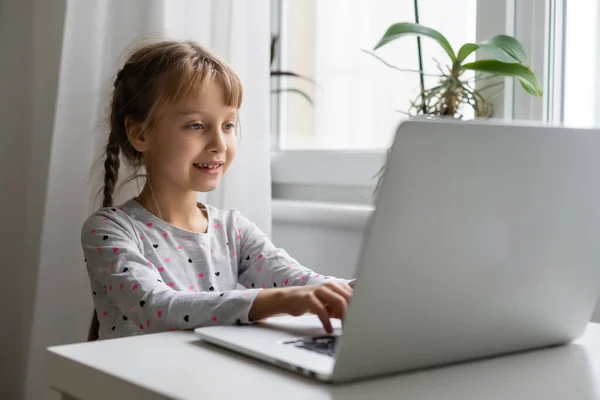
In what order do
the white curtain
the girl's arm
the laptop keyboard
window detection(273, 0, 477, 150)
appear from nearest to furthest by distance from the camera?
the laptop keyboard < the girl's arm < the white curtain < window detection(273, 0, 477, 150)

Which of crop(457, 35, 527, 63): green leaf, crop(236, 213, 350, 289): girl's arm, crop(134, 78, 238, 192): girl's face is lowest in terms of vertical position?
Result: crop(236, 213, 350, 289): girl's arm

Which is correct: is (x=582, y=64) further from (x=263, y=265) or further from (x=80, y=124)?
(x=80, y=124)

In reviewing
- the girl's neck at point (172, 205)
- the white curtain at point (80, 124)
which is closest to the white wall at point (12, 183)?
the white curtain at point (80, 124)

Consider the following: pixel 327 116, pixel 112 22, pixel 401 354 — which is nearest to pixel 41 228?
Answer: pixel 112 22

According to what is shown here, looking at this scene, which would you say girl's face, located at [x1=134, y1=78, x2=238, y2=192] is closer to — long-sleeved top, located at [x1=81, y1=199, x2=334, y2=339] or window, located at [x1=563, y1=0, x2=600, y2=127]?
long-sleeved top, located at [x1=81, y1=199, x2=334, y2=339]

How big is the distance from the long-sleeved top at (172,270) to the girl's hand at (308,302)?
0.06ft

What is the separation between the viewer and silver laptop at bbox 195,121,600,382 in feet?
1.95

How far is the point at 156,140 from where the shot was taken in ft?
4.28

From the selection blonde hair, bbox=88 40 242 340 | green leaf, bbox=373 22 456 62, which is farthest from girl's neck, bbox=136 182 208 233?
green leaf, bbox=373 22 456 62

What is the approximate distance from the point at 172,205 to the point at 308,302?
56 centimetres

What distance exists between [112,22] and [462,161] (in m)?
1.14

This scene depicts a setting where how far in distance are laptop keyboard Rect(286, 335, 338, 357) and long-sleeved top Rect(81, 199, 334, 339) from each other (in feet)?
0.44

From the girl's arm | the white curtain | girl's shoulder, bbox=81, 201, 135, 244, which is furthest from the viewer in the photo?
the white curtain

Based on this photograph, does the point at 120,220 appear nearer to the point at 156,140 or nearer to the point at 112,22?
the point at 156,140
